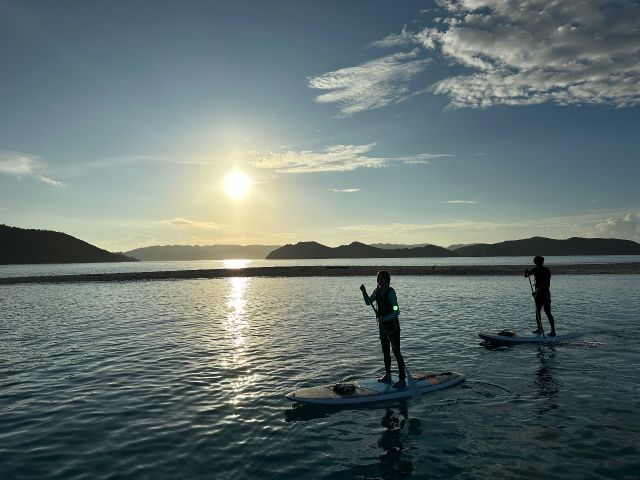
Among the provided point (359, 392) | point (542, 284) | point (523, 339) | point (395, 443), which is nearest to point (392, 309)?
point (359, 392)

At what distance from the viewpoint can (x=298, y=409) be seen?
1182 centimetres

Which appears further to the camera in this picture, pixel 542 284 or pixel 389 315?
pixel 542 284

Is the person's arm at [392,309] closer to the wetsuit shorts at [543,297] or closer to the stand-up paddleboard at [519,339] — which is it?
the stand-up paddleboard at [519,339]

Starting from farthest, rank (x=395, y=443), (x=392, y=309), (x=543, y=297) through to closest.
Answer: (x=543, y=297) < (x=392, y=309) < (x=395, y=443)

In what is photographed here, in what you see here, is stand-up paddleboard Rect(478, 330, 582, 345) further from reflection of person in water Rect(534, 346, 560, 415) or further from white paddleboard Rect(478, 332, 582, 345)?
reflection of person in water Rect(534, 346, 560, 415)

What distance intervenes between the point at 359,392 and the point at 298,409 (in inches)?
77.7

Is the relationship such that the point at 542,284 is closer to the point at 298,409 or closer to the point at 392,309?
the point at 392,309

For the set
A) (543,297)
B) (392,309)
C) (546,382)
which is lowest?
(546,382)

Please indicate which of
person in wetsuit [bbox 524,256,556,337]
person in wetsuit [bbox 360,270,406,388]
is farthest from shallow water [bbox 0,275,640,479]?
person in wetsuit [bbox 524,256,556,337]

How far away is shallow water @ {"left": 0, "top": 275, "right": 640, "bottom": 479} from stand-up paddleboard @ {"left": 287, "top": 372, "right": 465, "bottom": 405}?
0.32 m

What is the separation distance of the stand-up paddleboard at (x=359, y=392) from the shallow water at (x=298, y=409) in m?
0.32

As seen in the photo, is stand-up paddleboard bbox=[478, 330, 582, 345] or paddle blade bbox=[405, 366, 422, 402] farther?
stand-up paddleboard bbox=[478, 330, 582, 345]

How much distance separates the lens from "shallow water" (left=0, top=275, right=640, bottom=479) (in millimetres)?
8547

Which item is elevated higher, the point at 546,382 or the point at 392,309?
the point at 392,309
